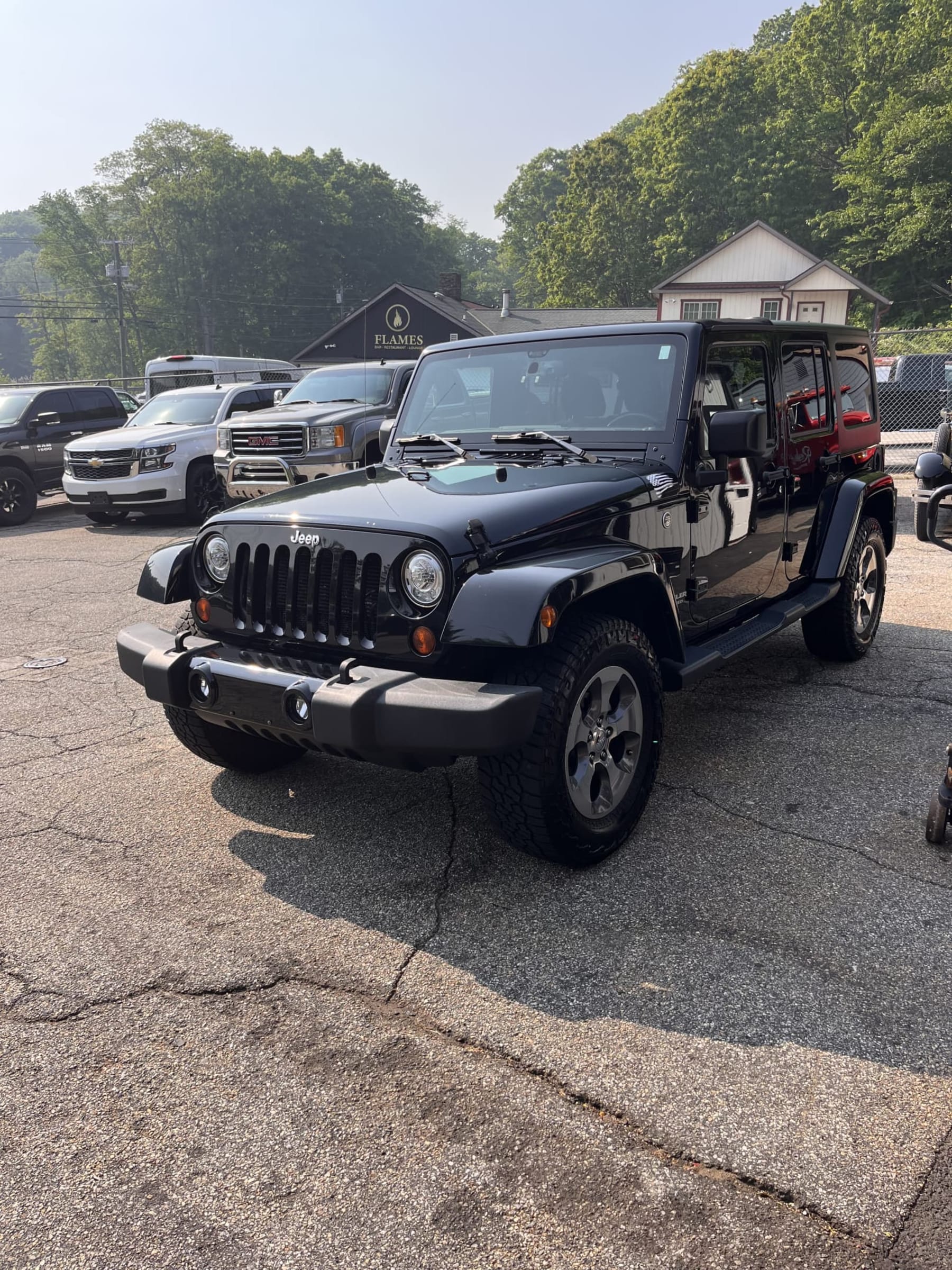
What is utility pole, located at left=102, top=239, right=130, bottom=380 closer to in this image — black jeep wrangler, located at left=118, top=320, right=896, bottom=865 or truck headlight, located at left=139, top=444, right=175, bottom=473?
truck headlight, located at left=139, top=444, right=175, bottom=473

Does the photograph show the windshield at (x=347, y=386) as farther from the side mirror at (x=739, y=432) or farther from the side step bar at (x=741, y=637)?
the side mirror at (x=739, y=432)

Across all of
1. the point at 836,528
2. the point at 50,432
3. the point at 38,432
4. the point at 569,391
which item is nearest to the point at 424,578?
the point at 569,391

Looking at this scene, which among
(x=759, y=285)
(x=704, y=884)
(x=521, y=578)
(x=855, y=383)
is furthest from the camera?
(x=759, y=285)

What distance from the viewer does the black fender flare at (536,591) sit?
2.96 metres

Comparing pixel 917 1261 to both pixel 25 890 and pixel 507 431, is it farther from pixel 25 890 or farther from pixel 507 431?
pixel 507 431

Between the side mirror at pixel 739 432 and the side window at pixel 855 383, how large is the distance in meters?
1.95

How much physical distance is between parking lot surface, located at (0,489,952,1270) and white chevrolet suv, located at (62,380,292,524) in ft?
28.1

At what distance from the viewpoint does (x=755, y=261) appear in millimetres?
38219

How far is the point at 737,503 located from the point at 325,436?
23.1 feet

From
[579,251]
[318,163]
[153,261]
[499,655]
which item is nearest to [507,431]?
[499,655]

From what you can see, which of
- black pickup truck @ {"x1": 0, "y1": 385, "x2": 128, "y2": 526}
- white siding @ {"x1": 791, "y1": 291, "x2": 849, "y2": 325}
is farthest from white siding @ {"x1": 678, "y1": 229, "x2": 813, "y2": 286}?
black pickup truck @ {"x1": 0, "y1": 385, "x2": 128, "y2": 526}

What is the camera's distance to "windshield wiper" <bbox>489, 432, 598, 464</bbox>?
3.96 m

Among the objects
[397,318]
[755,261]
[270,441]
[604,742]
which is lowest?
[604,742]

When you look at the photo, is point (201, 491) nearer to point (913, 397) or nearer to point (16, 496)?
point (16, 496)
